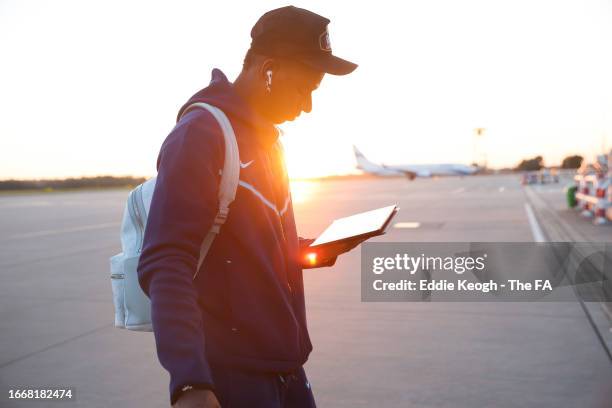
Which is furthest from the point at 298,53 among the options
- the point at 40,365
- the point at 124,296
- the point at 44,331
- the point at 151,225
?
the point at 44,331

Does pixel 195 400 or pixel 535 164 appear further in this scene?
pixel 535 164

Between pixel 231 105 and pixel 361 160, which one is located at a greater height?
pixel 231 105

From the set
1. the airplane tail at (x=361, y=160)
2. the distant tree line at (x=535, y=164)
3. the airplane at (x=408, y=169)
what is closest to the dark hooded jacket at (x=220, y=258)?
the airplane at (x=408, y=169)

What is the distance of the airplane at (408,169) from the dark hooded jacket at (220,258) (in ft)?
284

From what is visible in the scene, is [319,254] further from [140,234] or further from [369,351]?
[369,351]

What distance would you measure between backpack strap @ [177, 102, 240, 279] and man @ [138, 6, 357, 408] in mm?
24

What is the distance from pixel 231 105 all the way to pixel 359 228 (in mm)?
779

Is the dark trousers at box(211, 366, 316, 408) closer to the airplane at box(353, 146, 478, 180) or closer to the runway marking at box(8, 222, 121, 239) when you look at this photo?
the runway marking at box(8, 222, 121, 239)

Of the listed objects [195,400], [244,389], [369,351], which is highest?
[195,400]

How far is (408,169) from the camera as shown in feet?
301

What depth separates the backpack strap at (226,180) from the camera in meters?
1.84

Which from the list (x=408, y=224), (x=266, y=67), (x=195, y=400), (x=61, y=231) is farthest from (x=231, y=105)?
(x=61, y=231)

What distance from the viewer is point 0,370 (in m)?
5.18

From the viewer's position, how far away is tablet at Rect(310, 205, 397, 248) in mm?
2305
